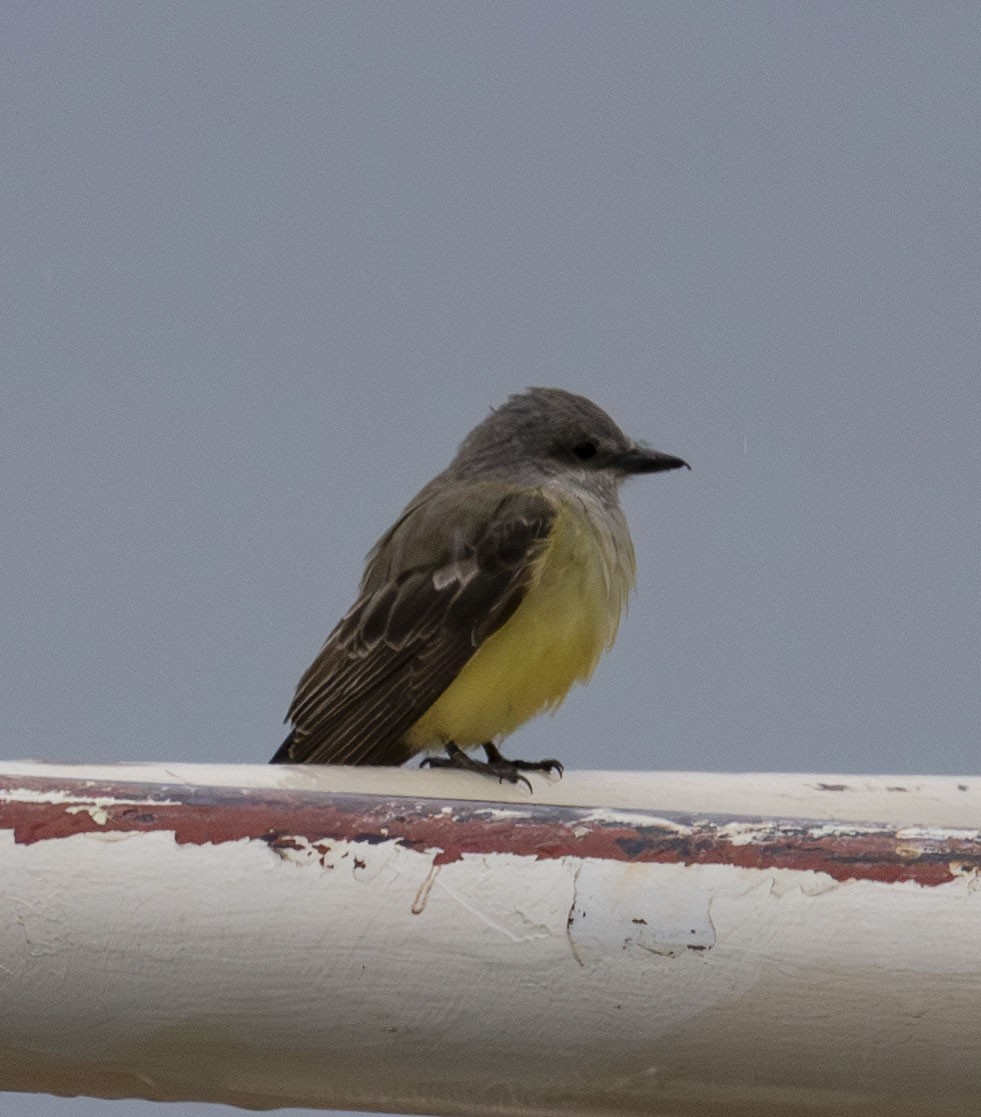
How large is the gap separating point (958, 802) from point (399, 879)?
123 centimetres

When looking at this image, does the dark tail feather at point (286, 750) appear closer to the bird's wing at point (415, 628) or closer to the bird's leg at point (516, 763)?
the bird's wing at point (415, 628)

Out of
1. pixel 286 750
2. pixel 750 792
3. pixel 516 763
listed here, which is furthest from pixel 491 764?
pixel 750 792

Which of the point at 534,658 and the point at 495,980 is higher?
the point at 534,658

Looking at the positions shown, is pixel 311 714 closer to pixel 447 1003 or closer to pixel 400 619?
pixel 400 619

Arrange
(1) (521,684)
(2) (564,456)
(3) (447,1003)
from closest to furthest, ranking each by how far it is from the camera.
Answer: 1. (3) (447,1003)
2. (1) (521,684)
3. (2) (564,456)

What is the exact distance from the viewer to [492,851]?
1.38m

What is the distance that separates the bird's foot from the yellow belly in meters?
0.04

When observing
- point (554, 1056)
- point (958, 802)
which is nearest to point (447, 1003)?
point (554, 1056)

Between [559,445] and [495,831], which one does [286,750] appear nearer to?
[559,445]

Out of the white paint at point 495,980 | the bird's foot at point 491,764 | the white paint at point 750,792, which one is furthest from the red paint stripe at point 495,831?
the bird's foot at point 491,764

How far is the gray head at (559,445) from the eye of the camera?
15.5 feet

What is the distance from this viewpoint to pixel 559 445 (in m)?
4.75

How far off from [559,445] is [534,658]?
906 millimetres

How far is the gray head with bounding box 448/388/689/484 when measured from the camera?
4711mm
